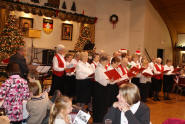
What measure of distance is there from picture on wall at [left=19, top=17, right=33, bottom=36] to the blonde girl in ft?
31.5

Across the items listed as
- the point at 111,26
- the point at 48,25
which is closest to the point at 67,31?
the point at 48,25

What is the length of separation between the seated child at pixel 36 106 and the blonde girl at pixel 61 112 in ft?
2.59

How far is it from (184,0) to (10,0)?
9.87 metres

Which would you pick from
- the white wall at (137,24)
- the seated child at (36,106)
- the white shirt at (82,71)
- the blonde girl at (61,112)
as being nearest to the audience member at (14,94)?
the seated child at (36,106)

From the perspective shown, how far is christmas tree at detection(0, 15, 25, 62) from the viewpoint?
32.3ft

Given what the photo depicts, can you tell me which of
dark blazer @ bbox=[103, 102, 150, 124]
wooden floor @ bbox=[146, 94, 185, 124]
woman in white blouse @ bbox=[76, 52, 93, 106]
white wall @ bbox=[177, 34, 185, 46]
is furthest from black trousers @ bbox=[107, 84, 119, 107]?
white wall @ bbox=[177, 34, 185, 46]

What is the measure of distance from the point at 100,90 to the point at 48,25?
857 centimetres

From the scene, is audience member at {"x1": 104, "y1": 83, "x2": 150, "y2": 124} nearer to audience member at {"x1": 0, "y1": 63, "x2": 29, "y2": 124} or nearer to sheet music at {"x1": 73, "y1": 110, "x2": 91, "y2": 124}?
sheet music at {"x1": 73, "y1": 110, "x2": 91, "y2": 124}

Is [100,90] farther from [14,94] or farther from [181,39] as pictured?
[181,39]

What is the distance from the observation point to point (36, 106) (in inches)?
119

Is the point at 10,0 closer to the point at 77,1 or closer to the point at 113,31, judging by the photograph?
the point at 77,1

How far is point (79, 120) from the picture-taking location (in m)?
2.00

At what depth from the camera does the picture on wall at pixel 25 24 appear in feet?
36.3

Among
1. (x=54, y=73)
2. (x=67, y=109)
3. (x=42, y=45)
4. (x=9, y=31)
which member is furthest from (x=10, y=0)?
(x=67, y=109)
